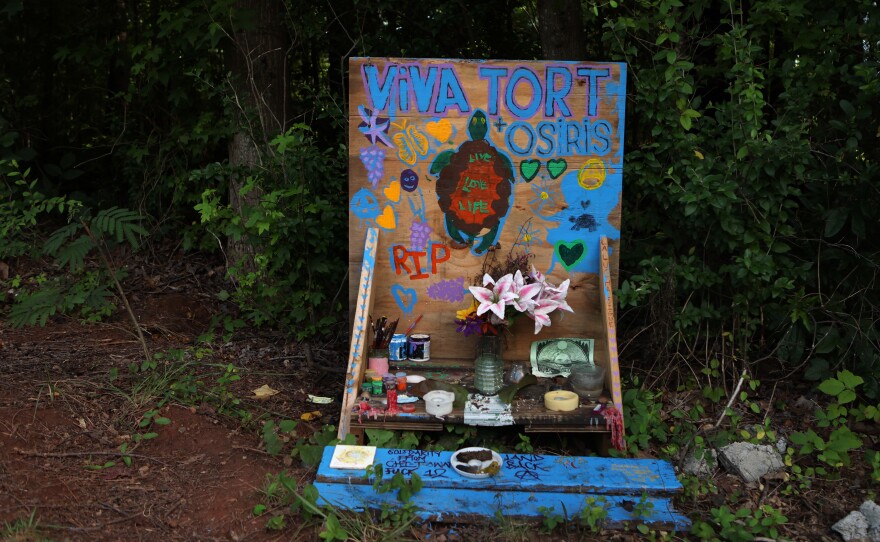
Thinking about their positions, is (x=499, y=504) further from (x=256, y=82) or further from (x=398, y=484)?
(x=256, y=82)

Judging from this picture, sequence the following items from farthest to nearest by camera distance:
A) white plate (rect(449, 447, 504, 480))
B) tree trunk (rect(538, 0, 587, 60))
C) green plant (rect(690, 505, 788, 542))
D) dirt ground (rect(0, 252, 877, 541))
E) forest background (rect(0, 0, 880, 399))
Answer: tree trunk (rect(538, 0, 587, 60)) < forest background (rect(0, 0, 880, 399)) < white plate (rect(449, 447, 504, 480)) < dirt ground (rect(0, 252, 877, 541)) < green plant (rect(690, 505, 788, 542))

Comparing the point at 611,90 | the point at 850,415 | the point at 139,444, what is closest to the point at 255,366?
the point at 139,444

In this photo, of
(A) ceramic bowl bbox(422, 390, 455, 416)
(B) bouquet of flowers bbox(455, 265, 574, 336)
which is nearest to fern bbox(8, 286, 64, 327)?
(A) ceramic bowl bbox(422, 390, 455, 416)

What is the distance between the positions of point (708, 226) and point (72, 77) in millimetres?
6306

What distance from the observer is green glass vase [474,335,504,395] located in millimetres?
3965

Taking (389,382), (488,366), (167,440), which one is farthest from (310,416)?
(488,366)

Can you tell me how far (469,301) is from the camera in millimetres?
4391

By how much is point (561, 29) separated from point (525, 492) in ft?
10.9

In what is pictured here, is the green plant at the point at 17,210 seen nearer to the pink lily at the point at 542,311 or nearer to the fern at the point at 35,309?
the fern at the point at 35,309

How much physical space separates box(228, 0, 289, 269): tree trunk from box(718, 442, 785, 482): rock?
3460mm

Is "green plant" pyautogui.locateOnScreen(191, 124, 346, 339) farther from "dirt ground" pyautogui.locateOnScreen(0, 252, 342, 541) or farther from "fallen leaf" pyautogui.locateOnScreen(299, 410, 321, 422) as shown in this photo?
"fallen leaf" pyautogui.locateOnScreen(299, 410, 321, 422)

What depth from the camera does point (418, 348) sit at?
4332 millimetres

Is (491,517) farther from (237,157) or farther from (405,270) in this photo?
(237,157)

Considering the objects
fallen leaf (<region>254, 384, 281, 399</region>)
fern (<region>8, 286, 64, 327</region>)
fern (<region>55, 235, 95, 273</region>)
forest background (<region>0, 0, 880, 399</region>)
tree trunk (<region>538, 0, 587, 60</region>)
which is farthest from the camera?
tree trunk (<region>538, 0, 587, 60</region>)
